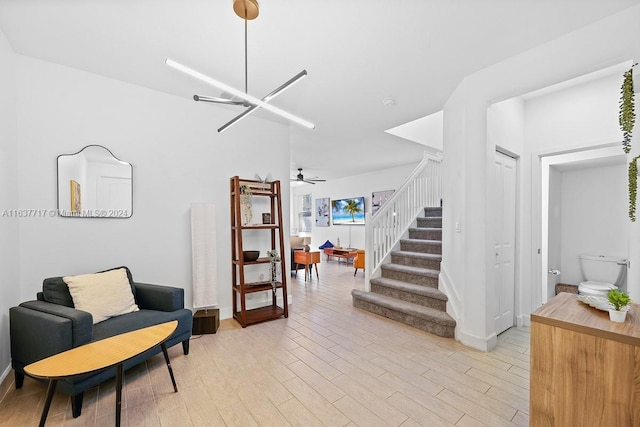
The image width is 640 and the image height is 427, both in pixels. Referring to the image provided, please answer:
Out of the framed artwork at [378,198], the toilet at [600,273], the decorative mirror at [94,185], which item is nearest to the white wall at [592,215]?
the toilet at [600,273]

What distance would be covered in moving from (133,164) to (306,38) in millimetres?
2292

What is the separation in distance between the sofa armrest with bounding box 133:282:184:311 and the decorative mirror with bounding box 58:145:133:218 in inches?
33.5

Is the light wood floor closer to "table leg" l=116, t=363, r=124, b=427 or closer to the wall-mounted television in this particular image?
"table leg" l=116, t=363, r=124, b=427

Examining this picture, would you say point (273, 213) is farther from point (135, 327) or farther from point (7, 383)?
point (7, 383)

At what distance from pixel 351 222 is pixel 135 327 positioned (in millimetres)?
6730

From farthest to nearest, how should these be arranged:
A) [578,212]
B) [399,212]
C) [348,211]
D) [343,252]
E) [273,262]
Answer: [348,211]
[343,252]
[399,212]
[578,212]
[273,262]

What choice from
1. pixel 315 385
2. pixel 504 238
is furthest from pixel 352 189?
pixel 315 385

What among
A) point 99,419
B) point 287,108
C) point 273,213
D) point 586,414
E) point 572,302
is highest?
point 287,108

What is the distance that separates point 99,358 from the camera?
1609mm

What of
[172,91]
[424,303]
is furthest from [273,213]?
[424,303]

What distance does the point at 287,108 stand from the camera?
3477mm

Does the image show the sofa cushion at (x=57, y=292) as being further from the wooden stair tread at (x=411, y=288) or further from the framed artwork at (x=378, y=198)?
the framed artwork at (x=378, y=198)

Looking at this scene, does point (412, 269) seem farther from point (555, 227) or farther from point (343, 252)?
point (343, 252)

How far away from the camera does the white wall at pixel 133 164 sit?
2.42m
